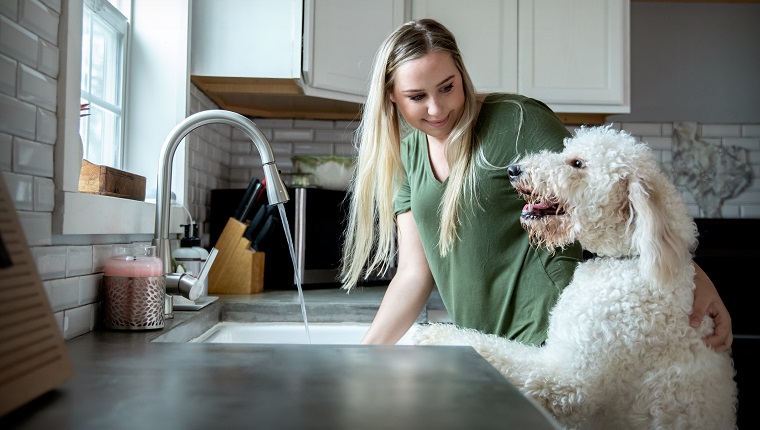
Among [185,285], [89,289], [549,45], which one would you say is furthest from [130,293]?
[549,45]

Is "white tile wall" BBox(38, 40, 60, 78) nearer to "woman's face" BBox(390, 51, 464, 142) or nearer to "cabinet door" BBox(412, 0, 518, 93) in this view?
"woman's face" BBox(390, 51, 464, 142)

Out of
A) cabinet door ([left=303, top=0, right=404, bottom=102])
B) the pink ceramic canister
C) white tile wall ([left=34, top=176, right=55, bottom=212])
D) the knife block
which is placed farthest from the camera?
cabinet door ([left=303, top=0, right=404, bottom=102])

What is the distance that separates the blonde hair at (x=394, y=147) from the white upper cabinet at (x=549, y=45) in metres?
1.32

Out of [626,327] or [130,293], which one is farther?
[130,293]

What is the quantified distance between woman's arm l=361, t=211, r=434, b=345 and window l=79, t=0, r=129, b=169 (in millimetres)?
837

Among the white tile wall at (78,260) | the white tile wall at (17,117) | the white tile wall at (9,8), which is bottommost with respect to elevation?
the white tile wall at (78,260)

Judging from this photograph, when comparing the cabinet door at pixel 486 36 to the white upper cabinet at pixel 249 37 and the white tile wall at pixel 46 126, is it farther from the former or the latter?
the white tile wall at pixel 46 126

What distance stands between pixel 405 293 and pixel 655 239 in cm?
65

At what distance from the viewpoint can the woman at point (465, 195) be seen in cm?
141

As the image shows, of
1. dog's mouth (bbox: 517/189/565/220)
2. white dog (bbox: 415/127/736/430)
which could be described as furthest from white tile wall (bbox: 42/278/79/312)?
dog's mouth (bbox: 517/189/565/220)

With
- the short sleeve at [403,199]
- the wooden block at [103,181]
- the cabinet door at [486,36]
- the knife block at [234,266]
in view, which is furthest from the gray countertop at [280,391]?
the cabinet door at [486,36]

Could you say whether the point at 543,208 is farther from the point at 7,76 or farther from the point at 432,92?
the point at 7,76

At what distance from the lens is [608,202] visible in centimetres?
114

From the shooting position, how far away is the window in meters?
1.78
